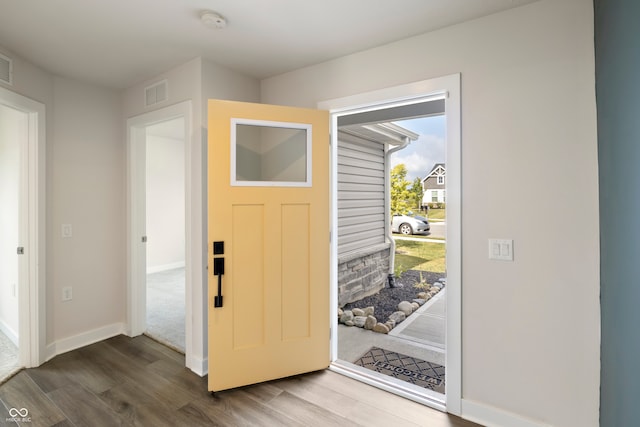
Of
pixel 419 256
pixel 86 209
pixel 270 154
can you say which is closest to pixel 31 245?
pixel 86 209

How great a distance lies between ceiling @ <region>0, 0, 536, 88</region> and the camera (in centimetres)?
188

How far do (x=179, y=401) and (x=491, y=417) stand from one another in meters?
A: 2.02

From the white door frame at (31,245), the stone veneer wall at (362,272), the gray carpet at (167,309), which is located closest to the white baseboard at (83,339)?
the white door frame at (31,245)

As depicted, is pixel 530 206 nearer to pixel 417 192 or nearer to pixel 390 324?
pixel 390 324

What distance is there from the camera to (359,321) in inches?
156

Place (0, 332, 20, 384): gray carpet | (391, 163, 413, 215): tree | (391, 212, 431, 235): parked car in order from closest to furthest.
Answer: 1. (0, 332, 20, 384): gray carpet
2. (391, 163, 413, 215): tree
3. (391, 212, 431, 235): parked car

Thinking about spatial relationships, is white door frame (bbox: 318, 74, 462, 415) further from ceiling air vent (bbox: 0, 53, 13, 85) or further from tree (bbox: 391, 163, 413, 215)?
tree (bbox: 391, 163, 413, 215)

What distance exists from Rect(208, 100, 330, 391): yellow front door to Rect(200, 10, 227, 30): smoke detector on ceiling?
0.49 m

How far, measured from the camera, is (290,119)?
2.52m

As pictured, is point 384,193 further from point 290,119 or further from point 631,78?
point 631,78

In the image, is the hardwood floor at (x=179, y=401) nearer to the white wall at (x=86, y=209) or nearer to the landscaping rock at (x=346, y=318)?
the white wall at (x=86, y=209)

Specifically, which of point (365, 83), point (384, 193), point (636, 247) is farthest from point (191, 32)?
point (384, 193)

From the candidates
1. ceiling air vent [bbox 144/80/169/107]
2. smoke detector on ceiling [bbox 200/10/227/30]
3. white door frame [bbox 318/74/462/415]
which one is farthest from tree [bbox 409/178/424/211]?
smoke detector on ceiling [bbox 200/10/227/30]

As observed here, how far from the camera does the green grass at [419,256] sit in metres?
6.26
